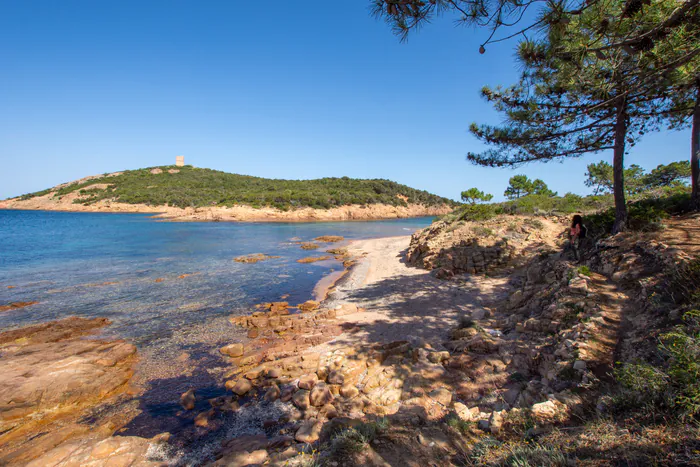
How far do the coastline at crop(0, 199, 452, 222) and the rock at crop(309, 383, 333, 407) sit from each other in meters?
54.9

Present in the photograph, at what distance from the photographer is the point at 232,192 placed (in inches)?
3100

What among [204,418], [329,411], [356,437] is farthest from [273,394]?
[356,437]

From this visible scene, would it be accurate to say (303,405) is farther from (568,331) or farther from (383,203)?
(383,203)

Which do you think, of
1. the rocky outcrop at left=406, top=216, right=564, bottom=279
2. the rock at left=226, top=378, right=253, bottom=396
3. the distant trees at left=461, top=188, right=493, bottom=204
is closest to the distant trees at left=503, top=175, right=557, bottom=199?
the distant trees at left=461, top=188, right=493, bottom=204

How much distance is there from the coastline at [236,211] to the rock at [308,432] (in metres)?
55.8

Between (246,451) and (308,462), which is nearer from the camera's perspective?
(308,462)

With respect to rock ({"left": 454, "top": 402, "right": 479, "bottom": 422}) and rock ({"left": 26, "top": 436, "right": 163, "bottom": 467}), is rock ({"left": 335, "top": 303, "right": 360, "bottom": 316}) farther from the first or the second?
rock ({"left": 26, "top": 436, "right": 163, "bottom": 467})

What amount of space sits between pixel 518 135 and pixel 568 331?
6931 mm

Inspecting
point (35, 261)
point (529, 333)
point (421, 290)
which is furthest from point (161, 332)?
point (35, 261)

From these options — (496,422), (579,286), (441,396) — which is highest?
(579,286)

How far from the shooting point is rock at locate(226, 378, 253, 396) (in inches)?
233

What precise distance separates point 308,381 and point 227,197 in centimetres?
7067

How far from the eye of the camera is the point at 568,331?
17.4ft

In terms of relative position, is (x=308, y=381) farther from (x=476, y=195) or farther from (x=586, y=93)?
(x=476, y=195)
